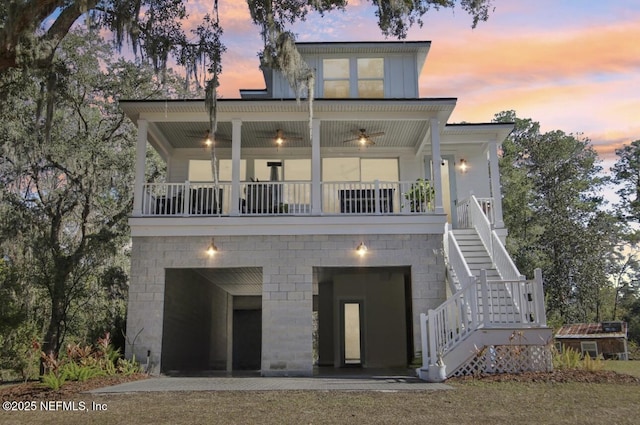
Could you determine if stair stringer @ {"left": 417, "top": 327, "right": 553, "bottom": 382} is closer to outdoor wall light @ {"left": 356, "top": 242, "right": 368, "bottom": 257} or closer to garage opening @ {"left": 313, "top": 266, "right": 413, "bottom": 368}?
outdoor wall light @ {"left": 356, "top": 242, "right": 368, "bottom": 257}

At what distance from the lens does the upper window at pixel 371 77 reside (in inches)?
598

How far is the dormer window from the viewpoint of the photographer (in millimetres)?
15164

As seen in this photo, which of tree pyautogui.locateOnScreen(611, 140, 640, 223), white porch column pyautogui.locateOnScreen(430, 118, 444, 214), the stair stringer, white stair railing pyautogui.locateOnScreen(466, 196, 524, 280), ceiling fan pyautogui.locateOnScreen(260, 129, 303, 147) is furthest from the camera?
tree pyautogui.locateOnScreen(611, 140, 640, 223)

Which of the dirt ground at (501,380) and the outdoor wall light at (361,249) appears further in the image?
the outdoor wall light at (361,249)

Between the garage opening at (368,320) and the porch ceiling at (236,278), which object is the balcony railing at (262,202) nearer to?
the porch ceiling at (236,278)

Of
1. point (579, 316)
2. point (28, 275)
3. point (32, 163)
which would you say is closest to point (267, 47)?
point (32, 163)

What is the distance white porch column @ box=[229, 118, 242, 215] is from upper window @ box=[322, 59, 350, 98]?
3.51m

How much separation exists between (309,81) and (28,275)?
10753mm

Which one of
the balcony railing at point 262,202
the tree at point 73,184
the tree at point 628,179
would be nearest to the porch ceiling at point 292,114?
the balcony railing at point 262,202

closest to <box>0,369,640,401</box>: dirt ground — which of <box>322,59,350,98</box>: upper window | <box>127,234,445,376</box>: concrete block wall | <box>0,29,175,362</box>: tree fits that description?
<box>127,234,445,376</box>: concrete block wall

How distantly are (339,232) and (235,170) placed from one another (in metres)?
2.63

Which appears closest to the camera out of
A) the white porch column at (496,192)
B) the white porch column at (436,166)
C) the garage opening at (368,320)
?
the white porch column at (436,166)

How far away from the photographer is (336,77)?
15242 mm

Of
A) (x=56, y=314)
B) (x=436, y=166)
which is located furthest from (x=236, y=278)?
(x=436, y=166)
